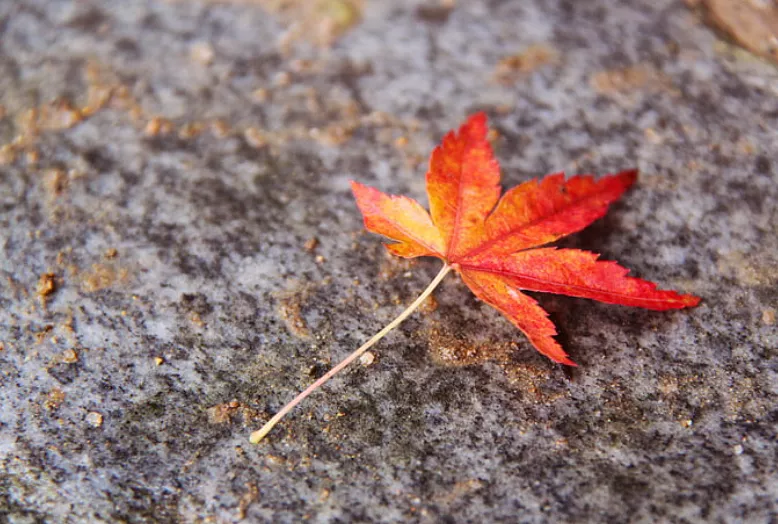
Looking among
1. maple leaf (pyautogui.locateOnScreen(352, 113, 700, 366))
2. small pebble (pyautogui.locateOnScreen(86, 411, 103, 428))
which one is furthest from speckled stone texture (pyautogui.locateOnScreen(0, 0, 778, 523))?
maple leaf (pyautogui.locateOnScreen(352, 113, 700, 366))

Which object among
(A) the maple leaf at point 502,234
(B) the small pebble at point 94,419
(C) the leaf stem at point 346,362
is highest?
(A) the maple leaf at point 502,234

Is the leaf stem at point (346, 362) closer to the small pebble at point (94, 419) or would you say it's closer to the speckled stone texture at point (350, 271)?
the speckled stone texture at point (350, 271)

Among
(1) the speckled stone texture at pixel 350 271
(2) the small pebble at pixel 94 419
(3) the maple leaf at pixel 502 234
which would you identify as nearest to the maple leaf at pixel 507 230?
(3) the maple leaf at pixel 502 234

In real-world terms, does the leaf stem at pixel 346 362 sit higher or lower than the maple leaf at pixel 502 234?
lower

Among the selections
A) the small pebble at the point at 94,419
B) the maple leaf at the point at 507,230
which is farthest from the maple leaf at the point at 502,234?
the small pebble at the point at 94,419

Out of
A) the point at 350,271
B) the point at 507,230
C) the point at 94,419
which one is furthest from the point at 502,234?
the point at 94,419

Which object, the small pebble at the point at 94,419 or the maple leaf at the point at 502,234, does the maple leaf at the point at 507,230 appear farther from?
the small pebble at the point at 94,419

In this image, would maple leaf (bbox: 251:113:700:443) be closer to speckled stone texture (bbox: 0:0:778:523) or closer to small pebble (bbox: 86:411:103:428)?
speckled stone texture (bbox: 0:0:778:523)

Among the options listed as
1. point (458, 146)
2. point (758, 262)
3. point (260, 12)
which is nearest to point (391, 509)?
point (458, 146)

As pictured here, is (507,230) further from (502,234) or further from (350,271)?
(350,271)
